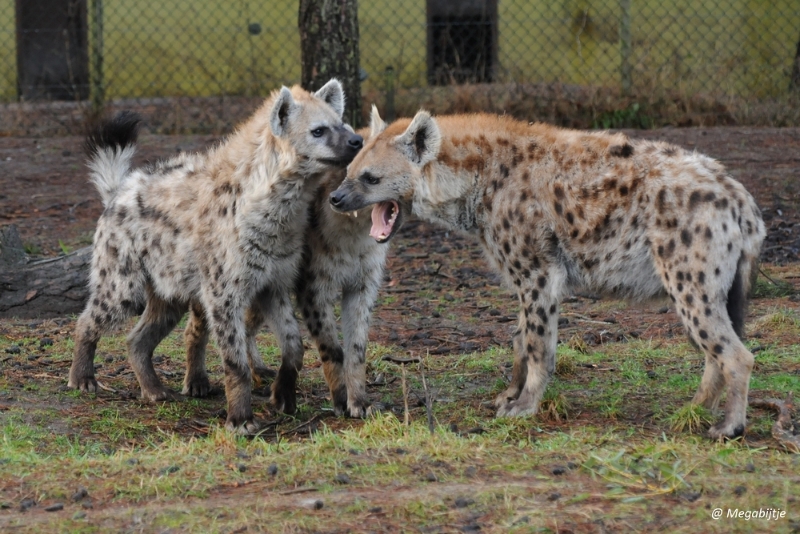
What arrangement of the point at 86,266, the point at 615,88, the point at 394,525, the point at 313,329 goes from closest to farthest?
the point at 394,525 → the point at 313,329 → the point at 86,266 → the point at 615,88

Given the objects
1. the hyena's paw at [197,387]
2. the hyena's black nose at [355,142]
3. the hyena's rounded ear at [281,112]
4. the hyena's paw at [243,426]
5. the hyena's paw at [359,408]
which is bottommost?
the hyena's paw at [197,387]

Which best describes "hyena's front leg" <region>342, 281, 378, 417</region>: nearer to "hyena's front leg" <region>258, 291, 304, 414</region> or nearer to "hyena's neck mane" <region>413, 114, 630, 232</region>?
"hyena's front leg" <region>258, 291, 304, 414</region>

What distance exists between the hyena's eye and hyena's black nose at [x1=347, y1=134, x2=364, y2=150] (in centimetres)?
14

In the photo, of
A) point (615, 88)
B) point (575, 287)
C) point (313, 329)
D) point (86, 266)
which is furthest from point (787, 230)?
point (86, 266)

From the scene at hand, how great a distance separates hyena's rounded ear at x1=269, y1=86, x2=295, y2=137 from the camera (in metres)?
4.29

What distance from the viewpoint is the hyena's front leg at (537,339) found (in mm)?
4203

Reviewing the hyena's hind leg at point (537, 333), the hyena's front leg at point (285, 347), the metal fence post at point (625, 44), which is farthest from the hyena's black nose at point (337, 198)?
the metal fence post at point (625, 44)

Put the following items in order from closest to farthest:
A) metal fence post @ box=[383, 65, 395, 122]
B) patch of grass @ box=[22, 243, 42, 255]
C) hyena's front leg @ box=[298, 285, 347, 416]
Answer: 1. hyena's front leg @ box=[298, 285, 347, 416]
2. patch of grass @ box=[22, 243, 42, 255]
3. metal fence post @ box=[383, 65, 395, 122]

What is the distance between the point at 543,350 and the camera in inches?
166

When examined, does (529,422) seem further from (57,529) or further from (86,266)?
(86,266)

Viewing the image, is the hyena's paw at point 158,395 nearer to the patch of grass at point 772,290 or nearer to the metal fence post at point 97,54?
the patch of grass at point 772,290

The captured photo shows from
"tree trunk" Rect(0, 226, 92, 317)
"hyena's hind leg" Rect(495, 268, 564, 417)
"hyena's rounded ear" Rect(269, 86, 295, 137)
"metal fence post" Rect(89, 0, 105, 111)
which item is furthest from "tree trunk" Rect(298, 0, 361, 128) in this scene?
"hyena's hind leg" Rect(495, 268, 564, 417)

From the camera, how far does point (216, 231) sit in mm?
4430

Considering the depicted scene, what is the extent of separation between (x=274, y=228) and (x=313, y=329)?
19.0 inches
